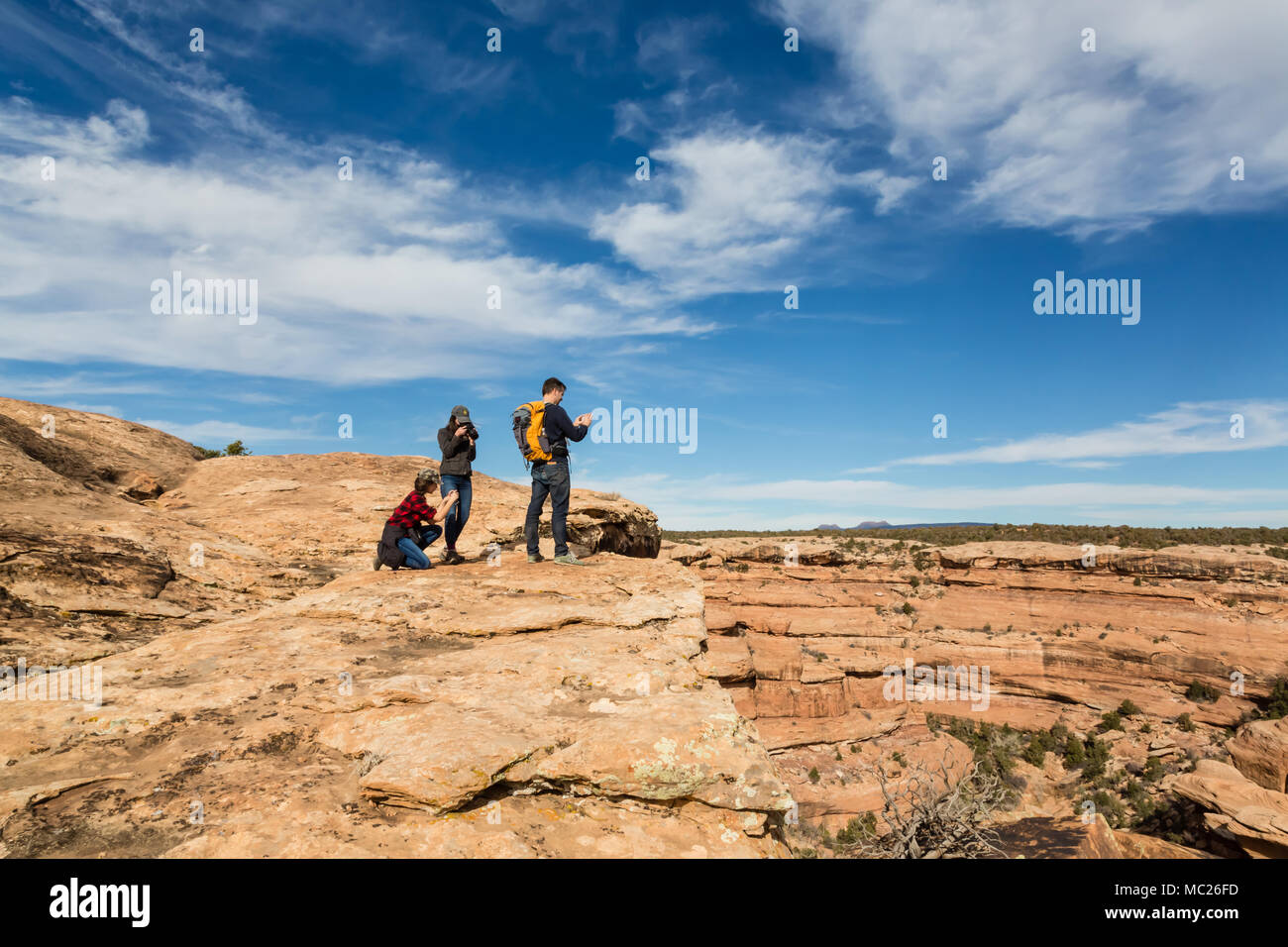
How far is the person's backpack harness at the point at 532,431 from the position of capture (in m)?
7.94

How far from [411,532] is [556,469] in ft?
6.78

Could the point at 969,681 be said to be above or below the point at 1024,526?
below

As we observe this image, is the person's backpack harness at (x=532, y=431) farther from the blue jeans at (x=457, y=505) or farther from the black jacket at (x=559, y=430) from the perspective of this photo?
the blue jeans at (x=457, y=505)

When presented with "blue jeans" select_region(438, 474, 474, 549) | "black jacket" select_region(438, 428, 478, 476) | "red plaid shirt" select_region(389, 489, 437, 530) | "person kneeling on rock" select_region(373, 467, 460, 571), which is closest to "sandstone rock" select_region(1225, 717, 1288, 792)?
"blue jeans" select_region(438, 474, 474, 549)

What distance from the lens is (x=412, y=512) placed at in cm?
786

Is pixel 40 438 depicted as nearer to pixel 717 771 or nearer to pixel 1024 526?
pixel 717 771

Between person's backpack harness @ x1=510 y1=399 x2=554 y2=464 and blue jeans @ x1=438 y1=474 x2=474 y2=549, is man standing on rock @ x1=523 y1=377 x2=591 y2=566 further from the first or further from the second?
blue jeans @ x1=438 y1=474 x2=474 y2=549

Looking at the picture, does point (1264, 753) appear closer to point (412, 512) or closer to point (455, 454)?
point (455, 454)

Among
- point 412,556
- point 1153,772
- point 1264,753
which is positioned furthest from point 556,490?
point 1153,772

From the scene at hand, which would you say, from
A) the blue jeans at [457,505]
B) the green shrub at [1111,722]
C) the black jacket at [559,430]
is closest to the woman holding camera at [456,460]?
the blue jeans at [457,505]

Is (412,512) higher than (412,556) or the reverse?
higher

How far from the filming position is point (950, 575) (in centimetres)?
4975

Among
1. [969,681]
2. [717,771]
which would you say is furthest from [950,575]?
[717,771]
